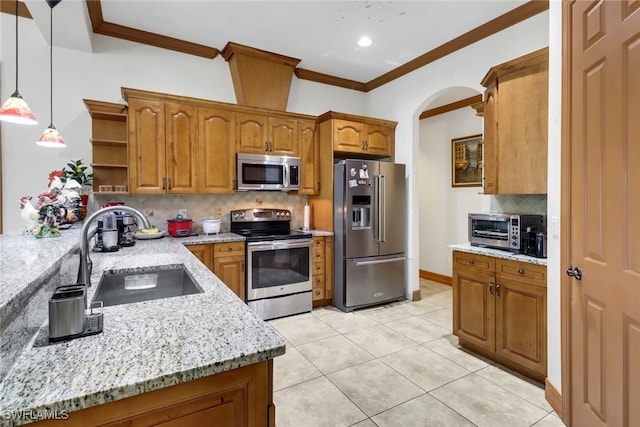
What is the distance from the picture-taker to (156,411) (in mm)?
751

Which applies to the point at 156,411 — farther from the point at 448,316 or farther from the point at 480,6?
the point at 480,6

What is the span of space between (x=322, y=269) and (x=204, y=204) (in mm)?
1616

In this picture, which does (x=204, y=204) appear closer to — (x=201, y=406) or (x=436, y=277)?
(x=201, y=406)

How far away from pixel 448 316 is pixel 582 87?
105 inches

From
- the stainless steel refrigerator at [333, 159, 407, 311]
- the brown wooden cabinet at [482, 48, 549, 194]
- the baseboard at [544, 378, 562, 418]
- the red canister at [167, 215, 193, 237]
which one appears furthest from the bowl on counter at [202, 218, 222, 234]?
the baseboard at [544, 378, 562, 418]

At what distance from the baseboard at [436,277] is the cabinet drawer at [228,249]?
329 centimetres

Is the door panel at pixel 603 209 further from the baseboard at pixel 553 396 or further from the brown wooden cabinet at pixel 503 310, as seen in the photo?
the brown wooden cabinet at pixel 503 310

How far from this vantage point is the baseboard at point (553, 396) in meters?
1.92

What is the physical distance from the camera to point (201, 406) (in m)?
0.80

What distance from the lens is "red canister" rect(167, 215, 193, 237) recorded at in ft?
11.0

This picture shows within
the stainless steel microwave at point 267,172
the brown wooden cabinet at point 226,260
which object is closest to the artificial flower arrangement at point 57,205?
the brown wooden cabinet at point 226,260

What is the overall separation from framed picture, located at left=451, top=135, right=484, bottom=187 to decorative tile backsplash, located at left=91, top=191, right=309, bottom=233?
2.38 metres

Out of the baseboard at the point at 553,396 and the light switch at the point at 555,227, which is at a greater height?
the light switch at the point at 555,227

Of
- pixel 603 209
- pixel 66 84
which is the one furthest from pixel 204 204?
pixel 603 209
